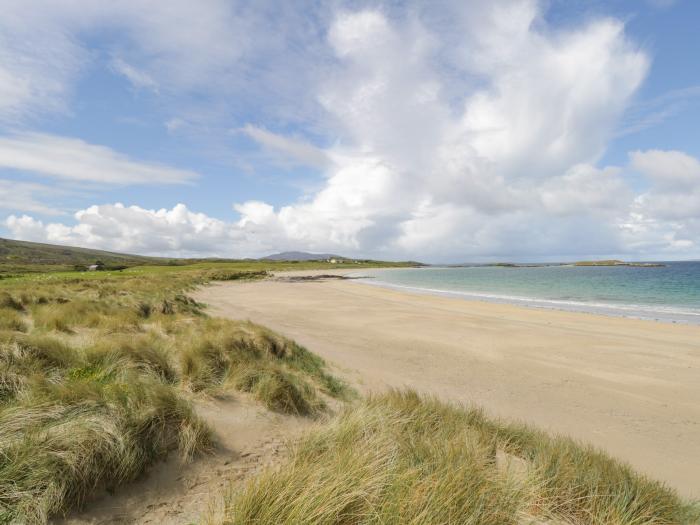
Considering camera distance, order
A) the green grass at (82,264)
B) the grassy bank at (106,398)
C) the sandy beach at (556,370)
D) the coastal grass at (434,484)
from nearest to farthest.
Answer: the coastal grass at (434,484) → the grassy bank at (106,398) → the sandy beach at (556,370) → the green grass at (82,264)

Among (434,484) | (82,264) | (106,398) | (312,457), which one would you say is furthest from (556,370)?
(82,264)

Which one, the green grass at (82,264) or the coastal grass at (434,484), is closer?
the coastal grass at (434,484)

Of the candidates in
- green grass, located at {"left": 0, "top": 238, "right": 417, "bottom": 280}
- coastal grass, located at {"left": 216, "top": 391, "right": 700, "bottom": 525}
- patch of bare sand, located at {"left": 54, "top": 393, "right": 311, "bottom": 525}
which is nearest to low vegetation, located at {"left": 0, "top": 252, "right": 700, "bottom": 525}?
coastal grass, located at {"left": 216, "top": 391, "right": 700, "bottom": 525}

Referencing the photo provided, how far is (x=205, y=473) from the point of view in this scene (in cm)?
365

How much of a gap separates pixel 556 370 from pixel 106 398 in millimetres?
11501

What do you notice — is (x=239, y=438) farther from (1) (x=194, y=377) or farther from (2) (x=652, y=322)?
(2) (x=652, y=322)

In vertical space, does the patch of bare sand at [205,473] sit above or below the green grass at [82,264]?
above

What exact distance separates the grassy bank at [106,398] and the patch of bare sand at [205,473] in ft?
0.48

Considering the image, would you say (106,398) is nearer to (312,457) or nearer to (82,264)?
(312,457)

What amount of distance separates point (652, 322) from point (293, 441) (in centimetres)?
2371

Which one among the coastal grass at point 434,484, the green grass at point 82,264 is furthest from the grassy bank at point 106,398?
the green grass at point 82,264

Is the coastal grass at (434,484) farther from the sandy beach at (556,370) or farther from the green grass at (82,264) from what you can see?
the green grass at (82,264)

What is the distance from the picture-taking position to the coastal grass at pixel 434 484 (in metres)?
2.60

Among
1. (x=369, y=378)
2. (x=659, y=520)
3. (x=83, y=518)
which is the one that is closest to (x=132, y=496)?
(x=83, y=518)
